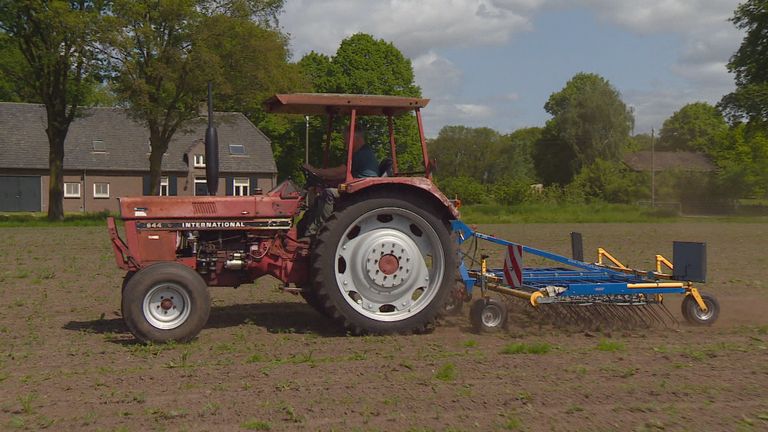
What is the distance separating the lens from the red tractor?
7.21 meters

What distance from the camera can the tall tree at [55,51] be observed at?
1222 inches

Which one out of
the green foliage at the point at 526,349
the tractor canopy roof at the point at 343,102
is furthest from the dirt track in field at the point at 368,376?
the tractor canopy roof at the point at 343,102

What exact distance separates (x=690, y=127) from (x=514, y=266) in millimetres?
98668

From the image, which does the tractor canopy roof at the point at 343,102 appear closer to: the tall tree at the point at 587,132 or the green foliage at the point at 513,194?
the green foliage at the point at 513,194

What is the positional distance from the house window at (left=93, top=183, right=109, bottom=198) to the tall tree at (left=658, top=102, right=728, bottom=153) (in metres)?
70.3

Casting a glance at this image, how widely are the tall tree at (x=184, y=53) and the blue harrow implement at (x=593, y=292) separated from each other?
1019 inches

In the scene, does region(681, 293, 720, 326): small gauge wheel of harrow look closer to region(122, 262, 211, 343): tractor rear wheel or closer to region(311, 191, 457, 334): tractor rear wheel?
region(311, 191, 457, 334): tractor rear wheel

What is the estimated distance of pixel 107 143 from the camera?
49.6 meters

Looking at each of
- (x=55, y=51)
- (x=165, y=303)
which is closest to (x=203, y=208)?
(x=165, y=303)

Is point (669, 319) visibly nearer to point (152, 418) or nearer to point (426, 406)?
point (426, 406)

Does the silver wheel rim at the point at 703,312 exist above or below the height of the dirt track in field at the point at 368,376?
above

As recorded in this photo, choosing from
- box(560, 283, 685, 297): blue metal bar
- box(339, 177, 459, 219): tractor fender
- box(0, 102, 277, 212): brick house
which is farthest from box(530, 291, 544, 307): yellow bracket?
box(0, 102, 277, 212): brick house

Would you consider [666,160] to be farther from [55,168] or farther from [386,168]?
[386,168]

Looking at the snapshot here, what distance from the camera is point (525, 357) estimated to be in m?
6.31
